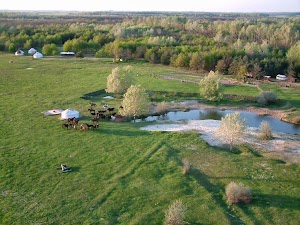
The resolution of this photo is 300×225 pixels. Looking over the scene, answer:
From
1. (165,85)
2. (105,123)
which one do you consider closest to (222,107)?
(165,85)

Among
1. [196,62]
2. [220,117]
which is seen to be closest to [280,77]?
[196,62]

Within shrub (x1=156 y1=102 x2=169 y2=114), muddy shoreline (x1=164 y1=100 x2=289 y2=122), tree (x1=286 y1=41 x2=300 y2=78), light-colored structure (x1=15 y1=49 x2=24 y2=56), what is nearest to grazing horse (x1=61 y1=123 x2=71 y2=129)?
shrub (x1=156 y1=102 x2=169 y2=114)

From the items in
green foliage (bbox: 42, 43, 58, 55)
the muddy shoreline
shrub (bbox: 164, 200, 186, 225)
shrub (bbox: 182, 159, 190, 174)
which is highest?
green foliage (bbox: 42, 43, 58, 55)

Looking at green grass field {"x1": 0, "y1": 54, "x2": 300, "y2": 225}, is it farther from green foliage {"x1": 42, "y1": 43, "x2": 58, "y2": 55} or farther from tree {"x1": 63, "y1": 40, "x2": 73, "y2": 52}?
tree {"x1": 63, "y1": 40, "x2": 73, "y2": 52}

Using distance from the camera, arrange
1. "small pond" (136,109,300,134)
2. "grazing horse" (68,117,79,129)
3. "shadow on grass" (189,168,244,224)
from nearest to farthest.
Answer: "shadow on grass" (189,168,244,224), "grazing horse" (68,117,79,129), "small pond" (136,109,300,134)

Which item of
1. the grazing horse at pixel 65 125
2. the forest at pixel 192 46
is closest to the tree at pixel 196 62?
the forest at pixel 192 46

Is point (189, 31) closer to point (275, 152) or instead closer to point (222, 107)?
point (222, 107)

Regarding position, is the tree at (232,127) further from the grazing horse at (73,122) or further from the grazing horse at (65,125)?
the grazing horse at (65,125)
